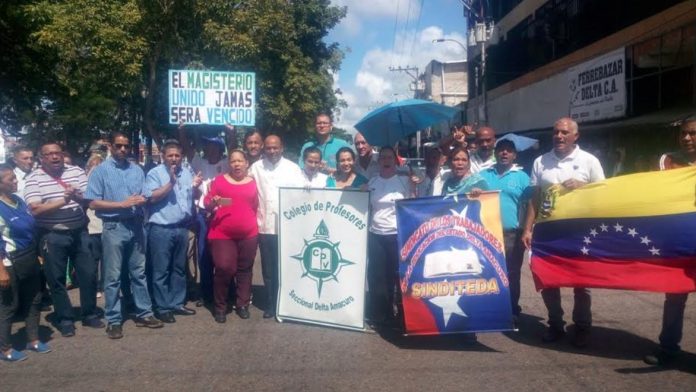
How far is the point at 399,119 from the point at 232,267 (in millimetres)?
2487

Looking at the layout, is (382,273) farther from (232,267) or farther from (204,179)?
(204,179)

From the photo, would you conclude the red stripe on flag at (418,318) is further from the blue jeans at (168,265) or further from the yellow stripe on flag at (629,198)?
the blue jeans at (168,265)

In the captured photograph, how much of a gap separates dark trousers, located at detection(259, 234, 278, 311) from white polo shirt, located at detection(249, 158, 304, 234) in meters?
0.10

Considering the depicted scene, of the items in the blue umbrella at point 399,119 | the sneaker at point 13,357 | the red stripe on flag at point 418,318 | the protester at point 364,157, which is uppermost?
the blue umbrella at point 399,119

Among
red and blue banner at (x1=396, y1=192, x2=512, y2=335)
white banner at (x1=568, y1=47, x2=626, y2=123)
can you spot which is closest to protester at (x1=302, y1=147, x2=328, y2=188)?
red and blue banner at (x1=396, y1=192, x2=512, y2=335)

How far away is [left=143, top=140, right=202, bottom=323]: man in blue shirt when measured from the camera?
22.7 feet

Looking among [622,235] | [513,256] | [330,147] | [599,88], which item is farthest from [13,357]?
[599,88]

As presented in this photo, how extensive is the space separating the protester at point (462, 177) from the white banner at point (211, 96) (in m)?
3.74

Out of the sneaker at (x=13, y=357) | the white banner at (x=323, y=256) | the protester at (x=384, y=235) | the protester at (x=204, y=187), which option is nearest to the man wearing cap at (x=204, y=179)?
the protester at (x=204, y=187)

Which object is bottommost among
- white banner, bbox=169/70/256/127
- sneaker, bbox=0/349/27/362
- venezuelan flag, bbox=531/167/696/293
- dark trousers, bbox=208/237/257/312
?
sneaker, bbox=0/349/27/362

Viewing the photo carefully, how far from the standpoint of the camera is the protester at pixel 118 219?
658cm

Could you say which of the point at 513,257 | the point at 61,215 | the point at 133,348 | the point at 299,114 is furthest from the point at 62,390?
the point at 299,114

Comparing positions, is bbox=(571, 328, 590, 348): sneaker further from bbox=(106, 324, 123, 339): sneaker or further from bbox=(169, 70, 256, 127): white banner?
bbox=(169, 70, 256, 127): white banner

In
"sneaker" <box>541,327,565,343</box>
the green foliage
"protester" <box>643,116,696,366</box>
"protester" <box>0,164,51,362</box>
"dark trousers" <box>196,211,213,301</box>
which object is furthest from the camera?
the green foliage
